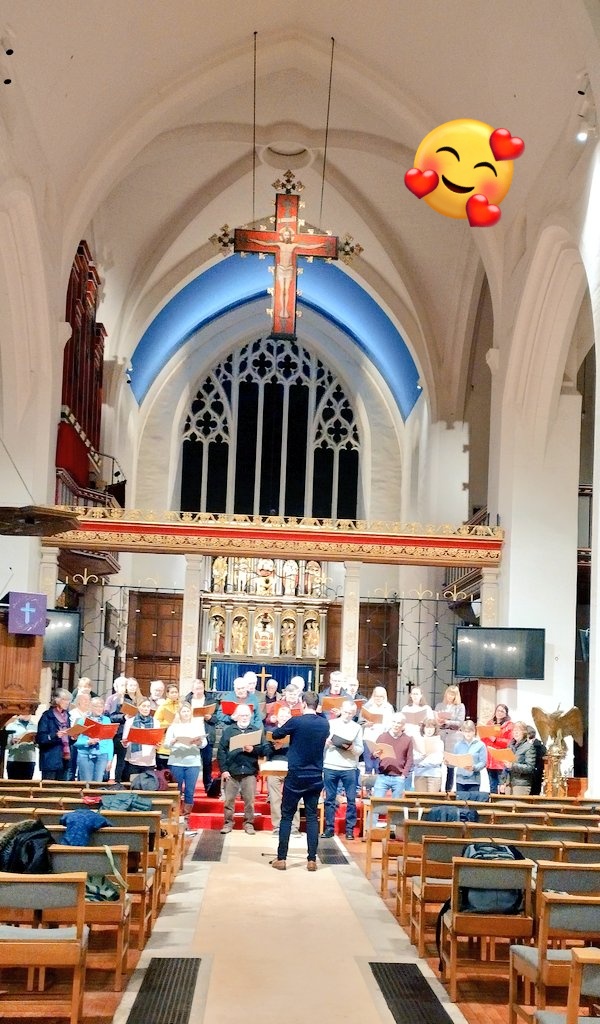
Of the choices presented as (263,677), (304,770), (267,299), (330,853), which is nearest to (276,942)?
(304,770)

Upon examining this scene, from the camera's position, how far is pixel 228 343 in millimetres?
26391

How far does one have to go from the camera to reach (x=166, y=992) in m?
5.96

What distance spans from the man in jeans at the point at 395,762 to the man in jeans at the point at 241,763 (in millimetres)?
1175

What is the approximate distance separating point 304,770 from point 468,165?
202 inches

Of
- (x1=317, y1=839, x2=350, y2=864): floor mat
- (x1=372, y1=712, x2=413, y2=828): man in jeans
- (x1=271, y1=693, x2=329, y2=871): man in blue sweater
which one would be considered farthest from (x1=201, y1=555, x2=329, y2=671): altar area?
(x1=271, y1=693, x2=329, y2=871): man in blue sweater

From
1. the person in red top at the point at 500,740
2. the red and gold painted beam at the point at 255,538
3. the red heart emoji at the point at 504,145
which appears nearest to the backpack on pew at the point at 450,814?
the person in red top at the point at 500,740

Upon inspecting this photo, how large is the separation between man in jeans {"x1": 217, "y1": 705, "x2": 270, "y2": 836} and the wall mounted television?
175 inches

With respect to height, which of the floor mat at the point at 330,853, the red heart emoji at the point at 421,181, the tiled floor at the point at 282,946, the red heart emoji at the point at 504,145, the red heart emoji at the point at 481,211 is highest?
the red heart emoji at the point at 504,145

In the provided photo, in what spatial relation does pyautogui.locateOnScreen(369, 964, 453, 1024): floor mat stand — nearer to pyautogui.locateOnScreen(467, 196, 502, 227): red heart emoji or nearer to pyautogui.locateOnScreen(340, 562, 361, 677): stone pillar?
pyautogui.locateOnScreen(467, 196, 502, 227): red heart emoji

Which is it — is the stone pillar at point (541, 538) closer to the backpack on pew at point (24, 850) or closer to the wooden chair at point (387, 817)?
the wooden chair at point (387, 817)

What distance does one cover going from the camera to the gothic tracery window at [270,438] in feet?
87.3

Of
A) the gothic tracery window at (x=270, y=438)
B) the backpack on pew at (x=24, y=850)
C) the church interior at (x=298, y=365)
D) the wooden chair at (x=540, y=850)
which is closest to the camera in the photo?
the backpack on pew at (x=24, y=850)

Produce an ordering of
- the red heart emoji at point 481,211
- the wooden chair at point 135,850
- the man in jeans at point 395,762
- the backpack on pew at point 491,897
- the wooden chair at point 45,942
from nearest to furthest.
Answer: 1. the wooden chair at point 45,942
2. the backpack on pew at point 491,897
3. the wooden chair at point 135,850
4. the red heart emoji at point 481,211
5. the man in jeans at point 395,762

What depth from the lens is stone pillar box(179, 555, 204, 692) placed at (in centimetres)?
1603
